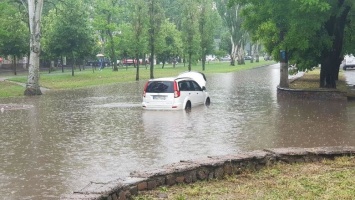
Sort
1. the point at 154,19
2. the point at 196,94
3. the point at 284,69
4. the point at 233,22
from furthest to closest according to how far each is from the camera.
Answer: the point at 233,22 < the point at 154,19 < the point at 284,69 < the point at 196,94

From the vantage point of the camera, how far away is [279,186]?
8.10m

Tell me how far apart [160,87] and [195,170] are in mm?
14463

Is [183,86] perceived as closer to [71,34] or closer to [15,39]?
[71,34]

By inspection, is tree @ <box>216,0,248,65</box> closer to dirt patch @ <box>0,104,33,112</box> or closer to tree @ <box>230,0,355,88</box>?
tree @ <box>230,0,355,88</box>

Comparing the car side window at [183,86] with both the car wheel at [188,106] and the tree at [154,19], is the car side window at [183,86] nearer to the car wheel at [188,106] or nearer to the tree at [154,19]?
the car wheel at [188,106]

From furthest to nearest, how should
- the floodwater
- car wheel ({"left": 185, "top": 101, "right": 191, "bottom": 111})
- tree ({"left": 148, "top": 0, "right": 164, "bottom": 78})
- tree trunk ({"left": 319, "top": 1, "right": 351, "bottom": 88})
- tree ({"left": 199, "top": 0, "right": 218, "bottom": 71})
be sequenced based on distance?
1. tree ({"left": 199, "top": 0, "right": 218, "bottom": 71})
2. tree ({"left": 148, "top": 0, "right": 164, "bottom": 78})
3. tree trunk ({"left": 319, "top": 1, "right": 351, "bottom": 88})
4. car wheel ({"left": 185, "top": 101, "right": 191, "bottom": 111})
5. the floodwater

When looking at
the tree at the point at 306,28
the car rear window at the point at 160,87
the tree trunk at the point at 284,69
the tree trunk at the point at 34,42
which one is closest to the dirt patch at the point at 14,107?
the car rear window at the point at 160,87

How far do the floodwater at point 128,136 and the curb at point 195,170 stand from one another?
5.59 feet

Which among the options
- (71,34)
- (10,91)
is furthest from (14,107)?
(71,34)

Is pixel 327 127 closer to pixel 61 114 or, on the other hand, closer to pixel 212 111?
pixel 212 111

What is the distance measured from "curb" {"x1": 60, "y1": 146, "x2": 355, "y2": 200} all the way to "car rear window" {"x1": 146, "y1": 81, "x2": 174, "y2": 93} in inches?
505

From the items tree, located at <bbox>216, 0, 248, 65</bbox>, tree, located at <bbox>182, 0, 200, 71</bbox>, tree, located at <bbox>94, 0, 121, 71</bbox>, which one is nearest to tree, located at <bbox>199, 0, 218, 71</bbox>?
tree, located at <bbox>182, 0, 200, 71</bbox>

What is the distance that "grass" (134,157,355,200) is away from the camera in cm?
757

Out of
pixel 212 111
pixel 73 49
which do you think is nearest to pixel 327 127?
pixel 212 111
